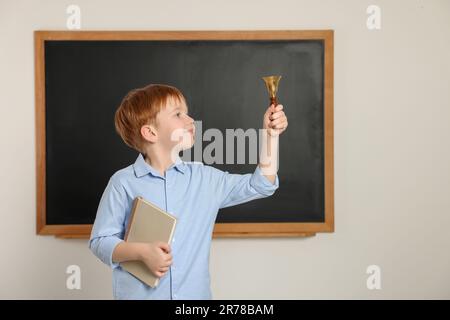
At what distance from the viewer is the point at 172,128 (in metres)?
1.61

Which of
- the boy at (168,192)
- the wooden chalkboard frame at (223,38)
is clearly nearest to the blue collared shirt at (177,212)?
the boy at (168,192)

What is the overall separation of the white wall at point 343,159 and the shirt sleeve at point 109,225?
1.01 meters

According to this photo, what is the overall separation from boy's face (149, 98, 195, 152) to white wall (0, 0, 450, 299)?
36.0 inches

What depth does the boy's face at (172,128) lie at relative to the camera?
1605 mm

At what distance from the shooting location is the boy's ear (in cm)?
161

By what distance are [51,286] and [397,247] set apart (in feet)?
5.06

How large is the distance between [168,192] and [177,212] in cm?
6

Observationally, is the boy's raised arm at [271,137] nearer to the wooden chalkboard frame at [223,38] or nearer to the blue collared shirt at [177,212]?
the blue collared shirt at [177,212]

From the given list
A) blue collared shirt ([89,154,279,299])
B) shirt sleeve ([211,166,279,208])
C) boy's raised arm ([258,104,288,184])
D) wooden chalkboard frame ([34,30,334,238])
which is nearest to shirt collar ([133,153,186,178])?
blue collared shirt ([89,154,279,299])

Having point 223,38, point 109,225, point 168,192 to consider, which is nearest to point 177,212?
point 168,192

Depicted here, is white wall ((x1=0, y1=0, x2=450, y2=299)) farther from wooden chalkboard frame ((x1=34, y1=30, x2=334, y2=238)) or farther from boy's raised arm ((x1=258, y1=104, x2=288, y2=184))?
boy's raised arm ((x1=258, y1=104, x2=288, y2=184))

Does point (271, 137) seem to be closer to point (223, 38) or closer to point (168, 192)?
point (168, 192)
